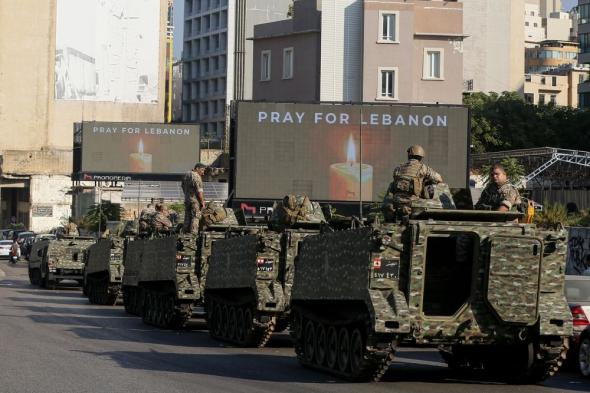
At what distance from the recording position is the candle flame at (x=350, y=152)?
49.5 metres

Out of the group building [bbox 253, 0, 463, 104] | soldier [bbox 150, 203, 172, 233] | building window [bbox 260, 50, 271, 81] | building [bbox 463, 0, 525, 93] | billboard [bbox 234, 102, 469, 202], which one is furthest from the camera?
building [bbox 463, 0, 525, 93]

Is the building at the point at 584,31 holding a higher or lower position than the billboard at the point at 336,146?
higher

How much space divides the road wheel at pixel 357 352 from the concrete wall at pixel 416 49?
56371 mm

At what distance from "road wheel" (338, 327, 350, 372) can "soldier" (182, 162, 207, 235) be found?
9009mm

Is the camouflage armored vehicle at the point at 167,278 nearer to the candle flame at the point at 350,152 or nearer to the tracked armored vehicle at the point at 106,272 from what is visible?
the tracked armored vehicle at the point at 106,272

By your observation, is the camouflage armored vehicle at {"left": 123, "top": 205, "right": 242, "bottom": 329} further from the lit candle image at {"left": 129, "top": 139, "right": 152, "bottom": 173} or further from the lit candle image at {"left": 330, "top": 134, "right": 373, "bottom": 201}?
the lit candle image at {"left": 129, "top": 139, "right": 152, "bottom": 173}

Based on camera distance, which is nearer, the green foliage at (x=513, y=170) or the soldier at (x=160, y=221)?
the soldier at (x=160, y=221)

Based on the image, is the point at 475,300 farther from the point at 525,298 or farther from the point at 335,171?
the point at 335,171

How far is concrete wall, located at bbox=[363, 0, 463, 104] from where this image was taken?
7219 centimetres

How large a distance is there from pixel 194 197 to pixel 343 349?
30.6ft

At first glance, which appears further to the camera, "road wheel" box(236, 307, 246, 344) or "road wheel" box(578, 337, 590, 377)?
"road wheel" box(236, 307, 246, 344)

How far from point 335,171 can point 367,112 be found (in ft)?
8.21

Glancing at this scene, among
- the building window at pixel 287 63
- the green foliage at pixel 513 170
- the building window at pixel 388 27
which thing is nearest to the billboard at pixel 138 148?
the building window at pixel 287 63

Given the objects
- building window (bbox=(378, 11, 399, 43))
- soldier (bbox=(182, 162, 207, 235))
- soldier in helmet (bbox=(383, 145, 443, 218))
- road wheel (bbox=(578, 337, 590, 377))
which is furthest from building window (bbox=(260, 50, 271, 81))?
soldier in helmet (bbox=(383, 145, 443, 218))
